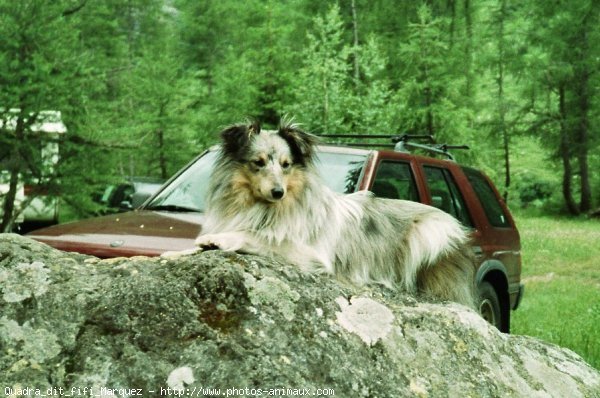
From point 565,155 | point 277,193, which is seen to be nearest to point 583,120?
point 565,155

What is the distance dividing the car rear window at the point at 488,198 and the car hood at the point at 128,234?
11.9 ft

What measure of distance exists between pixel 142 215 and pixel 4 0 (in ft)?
30.8

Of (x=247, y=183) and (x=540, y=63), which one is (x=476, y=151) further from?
(x=247, y=183)

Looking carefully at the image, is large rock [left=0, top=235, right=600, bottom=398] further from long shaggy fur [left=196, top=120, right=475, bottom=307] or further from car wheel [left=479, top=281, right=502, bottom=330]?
car wheel [left=479, top=281, right=502, bottom=330]

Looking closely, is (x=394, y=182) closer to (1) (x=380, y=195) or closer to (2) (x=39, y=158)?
(1) (x=380, y=195)

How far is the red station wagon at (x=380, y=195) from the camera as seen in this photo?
18.5ft

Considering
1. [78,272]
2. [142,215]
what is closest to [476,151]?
[142,215]

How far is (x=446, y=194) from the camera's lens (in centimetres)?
787

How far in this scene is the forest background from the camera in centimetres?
1426

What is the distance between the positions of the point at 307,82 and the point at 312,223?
1092cm

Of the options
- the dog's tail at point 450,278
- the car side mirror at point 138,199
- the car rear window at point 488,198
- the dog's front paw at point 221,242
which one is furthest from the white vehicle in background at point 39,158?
the dog's front paw at point 221,242

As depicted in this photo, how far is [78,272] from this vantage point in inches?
104

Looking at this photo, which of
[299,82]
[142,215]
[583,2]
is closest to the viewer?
[142,215]


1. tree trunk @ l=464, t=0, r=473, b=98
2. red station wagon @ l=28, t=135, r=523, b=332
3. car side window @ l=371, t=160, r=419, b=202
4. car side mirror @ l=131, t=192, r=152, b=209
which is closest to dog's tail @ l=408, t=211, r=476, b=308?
red station wagon @ l=28, t=135, r=523, b=332
